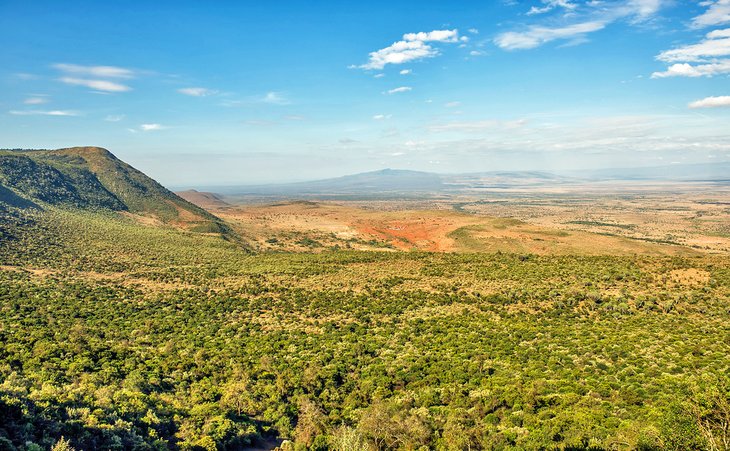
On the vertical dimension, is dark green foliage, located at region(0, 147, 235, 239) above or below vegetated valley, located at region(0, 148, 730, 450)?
above

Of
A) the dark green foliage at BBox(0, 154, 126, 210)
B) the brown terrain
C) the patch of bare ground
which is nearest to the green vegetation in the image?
the patch of bare ground

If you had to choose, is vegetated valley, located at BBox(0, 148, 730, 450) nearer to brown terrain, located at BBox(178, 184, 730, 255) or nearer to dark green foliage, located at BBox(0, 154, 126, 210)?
brown terrain, located at BBox(178, 184, 730, 255)

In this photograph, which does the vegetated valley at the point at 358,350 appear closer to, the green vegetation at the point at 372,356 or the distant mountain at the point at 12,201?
the green vegetation at the point at 372,356

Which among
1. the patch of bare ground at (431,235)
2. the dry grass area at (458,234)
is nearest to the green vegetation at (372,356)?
the patch of bare ground at (431,235)

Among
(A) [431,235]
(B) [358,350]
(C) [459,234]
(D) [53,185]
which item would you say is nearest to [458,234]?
(C) [459,234]

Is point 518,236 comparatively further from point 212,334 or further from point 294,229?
point 212,334

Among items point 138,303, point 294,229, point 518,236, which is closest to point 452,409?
point 138,303
